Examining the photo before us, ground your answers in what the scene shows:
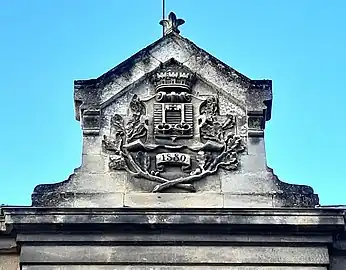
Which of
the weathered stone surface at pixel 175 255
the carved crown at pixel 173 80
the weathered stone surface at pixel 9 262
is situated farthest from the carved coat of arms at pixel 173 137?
the weathered stone surface at pixel 9 262

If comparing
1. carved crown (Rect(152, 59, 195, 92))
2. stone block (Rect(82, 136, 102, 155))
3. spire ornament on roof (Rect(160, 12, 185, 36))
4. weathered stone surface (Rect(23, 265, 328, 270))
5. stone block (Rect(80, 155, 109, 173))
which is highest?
spire ornament on roof (Rect(160, 12, 185, 36))

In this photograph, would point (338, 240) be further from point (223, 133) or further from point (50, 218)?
point (50, 218)

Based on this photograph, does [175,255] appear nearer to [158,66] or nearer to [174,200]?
[174,200]

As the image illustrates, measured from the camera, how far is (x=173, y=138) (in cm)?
1258

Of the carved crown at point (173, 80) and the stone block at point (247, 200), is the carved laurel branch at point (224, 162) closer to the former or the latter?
the stone block at point (247, 200)

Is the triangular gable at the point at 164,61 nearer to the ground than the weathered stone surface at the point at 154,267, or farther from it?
farther from it

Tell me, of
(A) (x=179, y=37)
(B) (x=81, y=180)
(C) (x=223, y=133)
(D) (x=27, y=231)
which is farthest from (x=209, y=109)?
(D) (x=27, y=231)

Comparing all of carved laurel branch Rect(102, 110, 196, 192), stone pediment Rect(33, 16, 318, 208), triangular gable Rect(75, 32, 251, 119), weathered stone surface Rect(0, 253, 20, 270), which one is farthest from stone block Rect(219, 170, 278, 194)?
weathered stone surface Rect(0, 253, 20, 270)

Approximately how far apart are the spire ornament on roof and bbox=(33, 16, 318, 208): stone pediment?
24 centimetres

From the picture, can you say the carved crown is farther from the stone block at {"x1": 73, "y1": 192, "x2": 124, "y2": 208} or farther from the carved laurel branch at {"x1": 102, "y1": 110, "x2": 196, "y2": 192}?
the stone block at {"x1": 73, "y1": 192, "x2": 124, "y2": 208}

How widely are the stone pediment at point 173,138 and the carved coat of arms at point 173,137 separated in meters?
0.01

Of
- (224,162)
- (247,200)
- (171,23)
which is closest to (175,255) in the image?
(247,200)

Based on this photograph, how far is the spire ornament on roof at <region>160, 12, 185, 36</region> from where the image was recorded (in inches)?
542

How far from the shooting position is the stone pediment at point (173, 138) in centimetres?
1202
